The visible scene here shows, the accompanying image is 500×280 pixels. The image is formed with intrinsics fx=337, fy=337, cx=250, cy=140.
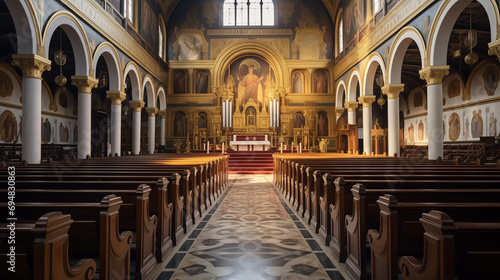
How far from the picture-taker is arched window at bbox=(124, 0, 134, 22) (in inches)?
691

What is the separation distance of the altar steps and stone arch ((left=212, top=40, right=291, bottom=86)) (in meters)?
7.79

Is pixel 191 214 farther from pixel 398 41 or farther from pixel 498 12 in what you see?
pixel 398 41

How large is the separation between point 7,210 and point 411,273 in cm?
305

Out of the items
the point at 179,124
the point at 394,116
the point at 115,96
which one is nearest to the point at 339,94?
the point at 394,116

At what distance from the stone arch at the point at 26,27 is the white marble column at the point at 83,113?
328cm

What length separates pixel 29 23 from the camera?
29.9 feet

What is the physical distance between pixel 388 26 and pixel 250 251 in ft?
→ 43.2

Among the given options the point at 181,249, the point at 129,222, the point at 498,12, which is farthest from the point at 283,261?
the point at 498,12

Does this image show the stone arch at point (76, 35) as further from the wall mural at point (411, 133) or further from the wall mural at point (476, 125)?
the wall mural at point (411, 133)

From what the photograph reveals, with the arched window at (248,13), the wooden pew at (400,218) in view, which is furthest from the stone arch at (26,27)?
the arched window at (248,13)

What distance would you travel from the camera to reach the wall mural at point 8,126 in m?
15.4

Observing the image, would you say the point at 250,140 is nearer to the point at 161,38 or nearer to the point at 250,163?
the point at 250,163

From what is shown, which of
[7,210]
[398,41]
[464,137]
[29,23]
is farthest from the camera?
[464,137]

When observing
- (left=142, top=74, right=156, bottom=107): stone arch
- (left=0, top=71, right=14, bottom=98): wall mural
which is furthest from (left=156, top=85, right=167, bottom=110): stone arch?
(left=0, top=71, right=14, bottom=98): wall mural
